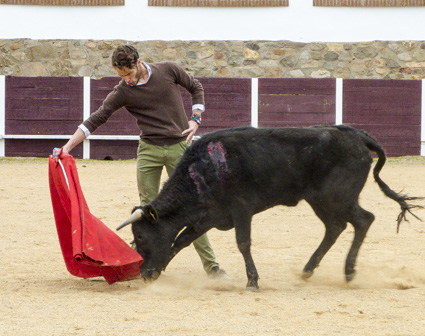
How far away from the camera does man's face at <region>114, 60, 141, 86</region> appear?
13.4 ft

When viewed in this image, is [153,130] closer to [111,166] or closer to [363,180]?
[363,180]

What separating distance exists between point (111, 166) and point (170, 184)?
22.6 feet

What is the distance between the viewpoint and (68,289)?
3.98m

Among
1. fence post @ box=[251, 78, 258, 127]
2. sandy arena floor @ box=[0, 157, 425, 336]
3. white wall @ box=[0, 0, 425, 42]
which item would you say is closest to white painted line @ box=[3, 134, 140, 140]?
white wall @ box=[0, 0, 425, 42]

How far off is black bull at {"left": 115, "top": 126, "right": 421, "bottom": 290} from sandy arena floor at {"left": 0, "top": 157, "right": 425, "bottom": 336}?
27 cm

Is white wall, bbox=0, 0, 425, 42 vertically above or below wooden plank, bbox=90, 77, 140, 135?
above

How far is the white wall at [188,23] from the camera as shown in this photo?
1195 cm

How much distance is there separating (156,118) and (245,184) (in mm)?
657

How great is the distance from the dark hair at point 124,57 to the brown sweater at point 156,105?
0.79 ft

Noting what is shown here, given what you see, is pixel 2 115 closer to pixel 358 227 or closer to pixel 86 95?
pixel 86 95

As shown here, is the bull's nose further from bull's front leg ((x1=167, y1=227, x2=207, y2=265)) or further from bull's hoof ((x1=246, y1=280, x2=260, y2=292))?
bull's hoof ((x1=246, y1=280, x2=260, y2=292))

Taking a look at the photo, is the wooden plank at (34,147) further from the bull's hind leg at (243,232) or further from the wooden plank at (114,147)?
the bull's hind leg at (243,232)

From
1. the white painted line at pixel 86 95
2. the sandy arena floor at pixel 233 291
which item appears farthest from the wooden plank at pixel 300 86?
the sandy arena floor at pixel 233 291

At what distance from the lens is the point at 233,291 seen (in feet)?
13.0
